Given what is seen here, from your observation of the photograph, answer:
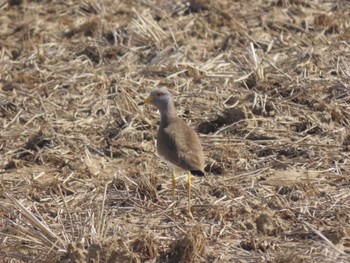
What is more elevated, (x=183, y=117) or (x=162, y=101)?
(x=162, y=101)

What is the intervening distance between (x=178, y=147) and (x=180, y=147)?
17 mm

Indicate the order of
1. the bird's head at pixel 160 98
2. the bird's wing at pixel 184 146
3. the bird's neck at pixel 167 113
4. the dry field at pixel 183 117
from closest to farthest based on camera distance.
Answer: the dry field at pixel 183 117
the bird's wing at pixel 184 146
the bird's neck at pixel 167 113
the bird's head at pixel 160 98

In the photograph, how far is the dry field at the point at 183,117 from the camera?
6.86 meters

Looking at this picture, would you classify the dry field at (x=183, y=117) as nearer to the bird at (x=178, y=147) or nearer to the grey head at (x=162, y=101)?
the bird at (x=178, y=147)

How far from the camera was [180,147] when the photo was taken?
24.6ft

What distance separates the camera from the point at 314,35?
11.4m

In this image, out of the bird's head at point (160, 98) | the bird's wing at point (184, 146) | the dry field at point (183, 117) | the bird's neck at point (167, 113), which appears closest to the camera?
the dry field at point (183, 117)

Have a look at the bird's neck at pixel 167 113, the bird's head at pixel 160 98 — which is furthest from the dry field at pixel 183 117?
the bird's head at pixel 160 98

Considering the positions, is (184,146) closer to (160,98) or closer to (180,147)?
(180,147)

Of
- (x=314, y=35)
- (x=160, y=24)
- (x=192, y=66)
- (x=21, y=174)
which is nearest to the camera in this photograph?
(x=21, y=174)

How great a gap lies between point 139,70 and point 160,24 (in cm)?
162

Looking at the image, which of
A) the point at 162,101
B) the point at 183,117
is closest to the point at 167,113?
the point at 162,101

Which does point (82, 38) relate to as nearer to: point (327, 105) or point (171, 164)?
point (327, 105)

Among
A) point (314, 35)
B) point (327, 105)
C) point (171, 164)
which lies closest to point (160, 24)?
point (314, 35)
